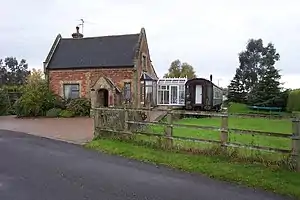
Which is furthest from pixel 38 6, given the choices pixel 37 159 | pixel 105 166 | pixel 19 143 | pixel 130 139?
pixel 105 166

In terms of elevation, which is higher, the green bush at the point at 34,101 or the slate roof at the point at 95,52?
the slate roof at the point at 95,52

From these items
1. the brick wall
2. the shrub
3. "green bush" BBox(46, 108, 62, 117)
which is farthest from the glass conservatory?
"green bush" BBox(46, 108, 62, 117)

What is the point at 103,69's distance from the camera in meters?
30.9

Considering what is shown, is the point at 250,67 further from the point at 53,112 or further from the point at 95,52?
the point at 53,112

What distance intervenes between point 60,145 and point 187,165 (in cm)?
527

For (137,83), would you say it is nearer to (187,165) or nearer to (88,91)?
(88,91)

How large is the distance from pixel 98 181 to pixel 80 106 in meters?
21.3

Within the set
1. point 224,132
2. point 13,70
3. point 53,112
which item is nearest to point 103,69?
point 53,112

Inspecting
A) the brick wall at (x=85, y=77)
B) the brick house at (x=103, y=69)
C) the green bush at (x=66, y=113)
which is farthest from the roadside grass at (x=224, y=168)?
the brick wall at (x=85, y=77)

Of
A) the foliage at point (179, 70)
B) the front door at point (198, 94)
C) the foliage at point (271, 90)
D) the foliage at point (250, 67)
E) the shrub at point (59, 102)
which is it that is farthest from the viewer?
the foliage at point (179, 70)

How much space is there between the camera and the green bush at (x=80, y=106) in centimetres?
2769

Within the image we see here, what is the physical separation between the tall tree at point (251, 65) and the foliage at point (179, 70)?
8.69 metres

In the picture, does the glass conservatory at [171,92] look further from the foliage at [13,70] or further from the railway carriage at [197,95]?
the foliage at [13,70]

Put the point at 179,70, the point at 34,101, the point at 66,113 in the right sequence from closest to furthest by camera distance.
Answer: the point at 66,113 < the point at 34,101 < the point at 179,70
